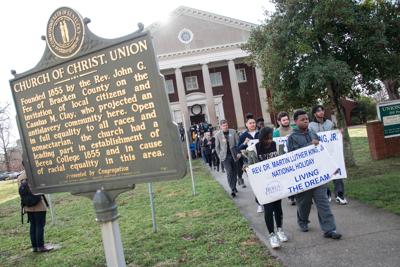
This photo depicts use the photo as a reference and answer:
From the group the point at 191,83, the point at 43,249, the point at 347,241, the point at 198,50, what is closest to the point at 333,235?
the point at 347,241

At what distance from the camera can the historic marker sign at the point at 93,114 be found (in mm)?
3465

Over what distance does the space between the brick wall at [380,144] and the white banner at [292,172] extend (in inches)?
310

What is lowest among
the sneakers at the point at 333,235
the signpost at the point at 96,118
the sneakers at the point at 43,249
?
the sneakers at the point at 333,235

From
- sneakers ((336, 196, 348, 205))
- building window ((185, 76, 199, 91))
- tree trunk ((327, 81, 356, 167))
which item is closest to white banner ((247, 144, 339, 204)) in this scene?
sneakers ((336, 196, 348, 205))

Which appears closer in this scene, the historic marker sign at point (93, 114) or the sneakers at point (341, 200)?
the historic marker sign at point (93, 114)

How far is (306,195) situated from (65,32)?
4122mm

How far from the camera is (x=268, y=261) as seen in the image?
5.31 m

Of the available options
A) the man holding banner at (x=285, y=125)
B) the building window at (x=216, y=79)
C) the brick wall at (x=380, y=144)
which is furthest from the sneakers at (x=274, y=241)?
the building window at (x=216, y=79)

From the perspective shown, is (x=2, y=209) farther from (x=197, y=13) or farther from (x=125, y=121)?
(x=197, y=13)

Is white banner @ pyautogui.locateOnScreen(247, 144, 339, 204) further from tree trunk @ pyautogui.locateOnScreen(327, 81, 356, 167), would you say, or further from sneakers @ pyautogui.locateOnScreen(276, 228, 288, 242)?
tree trunk @ pyautogui.locateOnScreen(327, 81, 356, 167)

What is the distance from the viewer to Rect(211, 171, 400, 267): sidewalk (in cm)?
503

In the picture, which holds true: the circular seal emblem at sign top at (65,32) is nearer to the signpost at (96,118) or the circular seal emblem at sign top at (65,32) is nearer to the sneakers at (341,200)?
the signpost at (96,118)

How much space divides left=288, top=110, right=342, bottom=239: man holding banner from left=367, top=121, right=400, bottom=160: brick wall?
25.9 feet

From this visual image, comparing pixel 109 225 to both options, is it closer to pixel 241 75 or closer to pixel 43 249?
pixel 43 249
